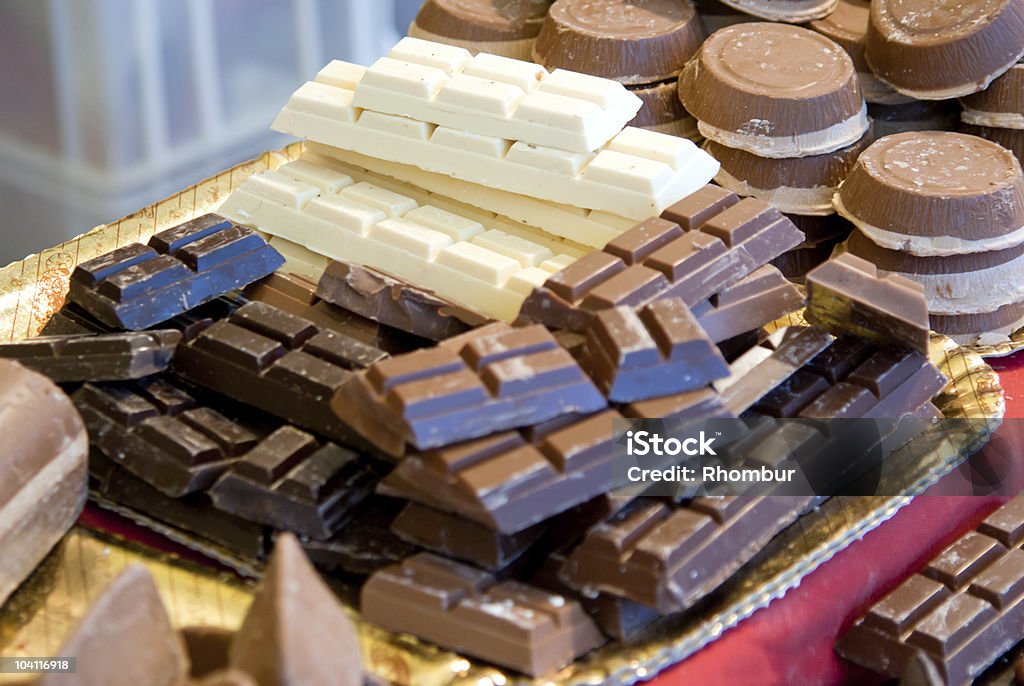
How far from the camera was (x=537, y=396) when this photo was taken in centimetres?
166

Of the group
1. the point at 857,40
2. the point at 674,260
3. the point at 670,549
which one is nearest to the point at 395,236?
the point at 674,260

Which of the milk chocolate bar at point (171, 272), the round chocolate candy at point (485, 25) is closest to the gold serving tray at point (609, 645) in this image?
the milk chocolate bar at point (171, 272)

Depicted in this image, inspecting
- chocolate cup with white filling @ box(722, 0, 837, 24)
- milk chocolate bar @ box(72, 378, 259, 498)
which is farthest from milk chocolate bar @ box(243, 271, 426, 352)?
chocolate cup with white filling @ box(722, 0, 837, 24)

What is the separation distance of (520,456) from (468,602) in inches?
7.9

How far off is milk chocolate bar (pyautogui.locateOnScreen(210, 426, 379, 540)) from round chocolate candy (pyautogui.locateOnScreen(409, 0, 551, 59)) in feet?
4.08

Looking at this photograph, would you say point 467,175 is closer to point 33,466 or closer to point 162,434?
point 162,434

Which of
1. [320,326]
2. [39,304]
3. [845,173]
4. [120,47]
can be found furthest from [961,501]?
[120,47]

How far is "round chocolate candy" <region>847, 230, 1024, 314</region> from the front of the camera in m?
2.30

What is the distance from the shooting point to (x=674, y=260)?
1.93 metres

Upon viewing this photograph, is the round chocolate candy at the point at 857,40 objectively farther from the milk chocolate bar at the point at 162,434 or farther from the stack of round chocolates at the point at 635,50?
the milk chocolate bar at the point at 162,434

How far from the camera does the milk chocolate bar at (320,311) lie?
2107 mm

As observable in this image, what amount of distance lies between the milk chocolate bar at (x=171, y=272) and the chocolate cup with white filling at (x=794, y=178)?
93 cm

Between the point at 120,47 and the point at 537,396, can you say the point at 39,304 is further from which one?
the point at 120,47

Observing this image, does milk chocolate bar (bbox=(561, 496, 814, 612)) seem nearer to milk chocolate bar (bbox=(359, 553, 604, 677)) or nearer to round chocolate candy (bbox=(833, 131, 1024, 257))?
milk chocolate bar (bbox=(359, 553, 604, 677))
